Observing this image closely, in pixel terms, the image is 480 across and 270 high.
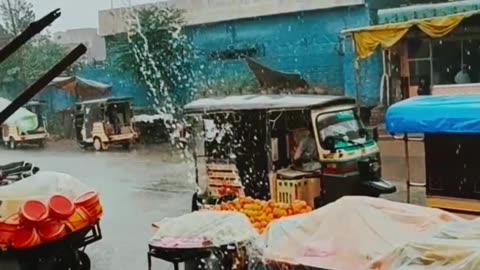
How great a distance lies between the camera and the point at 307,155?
384 centimetres

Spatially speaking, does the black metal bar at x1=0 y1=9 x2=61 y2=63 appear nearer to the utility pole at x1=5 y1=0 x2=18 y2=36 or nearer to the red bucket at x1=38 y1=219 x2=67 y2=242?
the red bucket at x1=38 y1=219 x2=67 y2=242

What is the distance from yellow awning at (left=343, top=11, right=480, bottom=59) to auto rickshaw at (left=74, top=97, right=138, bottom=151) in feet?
11.5

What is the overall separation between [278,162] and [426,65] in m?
3.29

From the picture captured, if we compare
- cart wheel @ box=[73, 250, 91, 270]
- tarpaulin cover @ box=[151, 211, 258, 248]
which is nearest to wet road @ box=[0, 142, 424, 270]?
cart wheel @ box=[73, 250, 91, 270]

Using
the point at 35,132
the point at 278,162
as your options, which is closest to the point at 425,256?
the point at 278,162

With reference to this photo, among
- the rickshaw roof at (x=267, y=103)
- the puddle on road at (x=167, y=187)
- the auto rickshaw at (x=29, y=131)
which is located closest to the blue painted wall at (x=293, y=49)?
the auto rickshaw at (x=29, y=131)

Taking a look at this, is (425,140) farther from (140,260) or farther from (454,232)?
(454,232)

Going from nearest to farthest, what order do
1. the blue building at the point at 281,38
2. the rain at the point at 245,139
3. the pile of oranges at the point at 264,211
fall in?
the rain at the point at 245,139 < the pile of oranges at the point at 264,211 < the blue building at the point at 281,38

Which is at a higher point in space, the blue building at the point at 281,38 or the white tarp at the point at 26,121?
the blue building at the point at 281,38

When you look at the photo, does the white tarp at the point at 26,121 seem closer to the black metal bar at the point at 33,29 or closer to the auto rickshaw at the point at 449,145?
the auto rickshaw at the point at 449,145

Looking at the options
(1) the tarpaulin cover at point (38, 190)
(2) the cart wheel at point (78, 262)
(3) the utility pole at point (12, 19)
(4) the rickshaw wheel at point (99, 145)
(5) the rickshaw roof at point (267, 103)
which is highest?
(3) the utility pole at point (12, 19)

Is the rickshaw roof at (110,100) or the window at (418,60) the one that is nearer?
the window at (418,60)

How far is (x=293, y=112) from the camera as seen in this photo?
3889 millimetres

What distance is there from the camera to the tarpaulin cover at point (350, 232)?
66.6 inches
